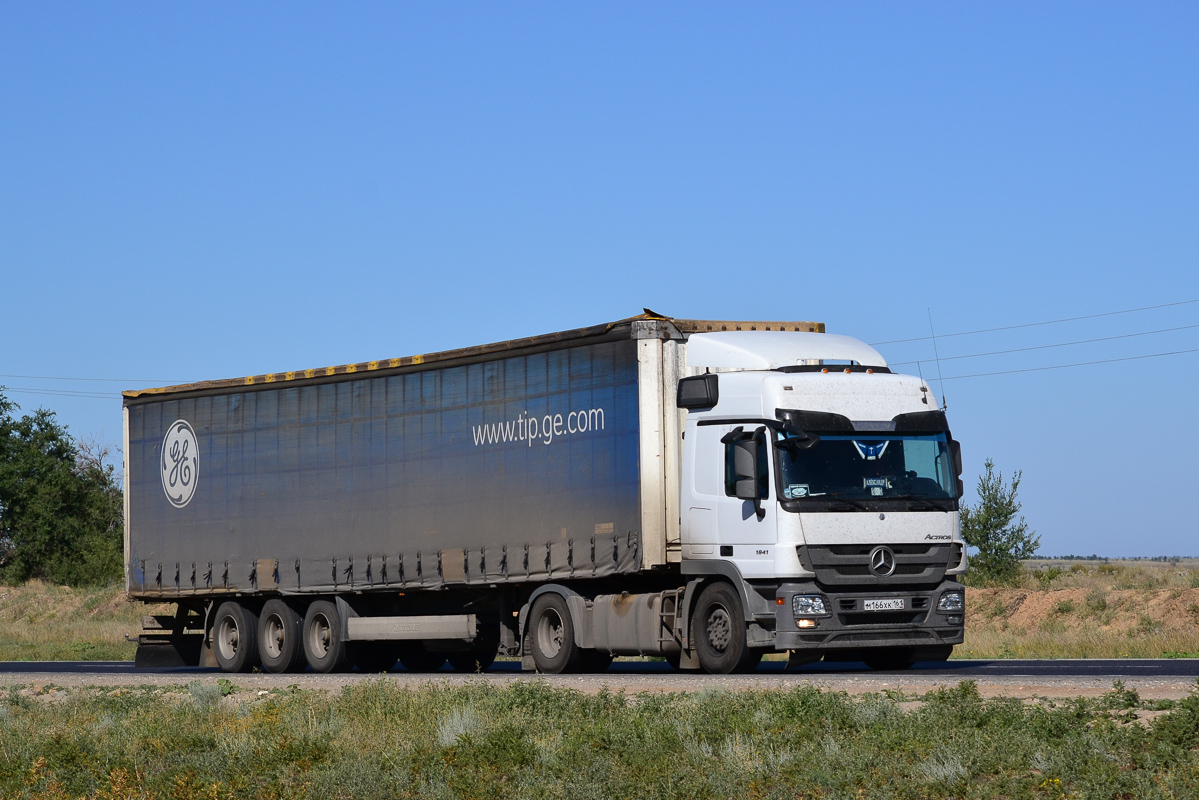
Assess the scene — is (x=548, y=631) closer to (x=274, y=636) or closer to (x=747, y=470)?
(x=747, y=470)

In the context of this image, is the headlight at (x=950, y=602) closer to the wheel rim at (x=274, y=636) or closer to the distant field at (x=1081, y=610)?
the wheel rim at (x=274, y=636)

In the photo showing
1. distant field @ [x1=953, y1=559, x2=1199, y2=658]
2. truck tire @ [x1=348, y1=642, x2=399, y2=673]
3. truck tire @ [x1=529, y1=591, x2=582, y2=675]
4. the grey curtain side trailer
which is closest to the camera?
the grey curtain side trailer

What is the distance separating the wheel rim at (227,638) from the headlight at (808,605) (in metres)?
11.7

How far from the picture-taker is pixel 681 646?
1895 cm

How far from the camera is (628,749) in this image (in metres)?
10.9

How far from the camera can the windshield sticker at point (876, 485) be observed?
18.0 metres

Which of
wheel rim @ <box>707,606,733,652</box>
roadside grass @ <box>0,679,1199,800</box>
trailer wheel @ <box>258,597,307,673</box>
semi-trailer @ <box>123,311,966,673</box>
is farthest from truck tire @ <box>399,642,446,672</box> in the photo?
roadside grass @ <box>0,679,1199,800</box>

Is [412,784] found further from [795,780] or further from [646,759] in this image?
[795,780]

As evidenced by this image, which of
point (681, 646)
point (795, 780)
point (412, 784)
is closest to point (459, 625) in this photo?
point (681, 646)

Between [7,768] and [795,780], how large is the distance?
6.72 meters

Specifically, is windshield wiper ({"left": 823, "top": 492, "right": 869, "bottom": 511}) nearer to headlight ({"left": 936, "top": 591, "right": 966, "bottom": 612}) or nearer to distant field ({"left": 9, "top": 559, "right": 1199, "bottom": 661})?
headlight ({"left": 936, "top": 591, "right": 966, "bottom": 612})

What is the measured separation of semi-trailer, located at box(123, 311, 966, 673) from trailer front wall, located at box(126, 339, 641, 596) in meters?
0.04

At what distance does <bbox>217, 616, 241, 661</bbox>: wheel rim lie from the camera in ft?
84.0

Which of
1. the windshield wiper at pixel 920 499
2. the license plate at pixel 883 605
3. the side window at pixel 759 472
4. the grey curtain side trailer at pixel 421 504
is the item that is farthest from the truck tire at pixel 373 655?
the windshield wiper at pixel 920 499
